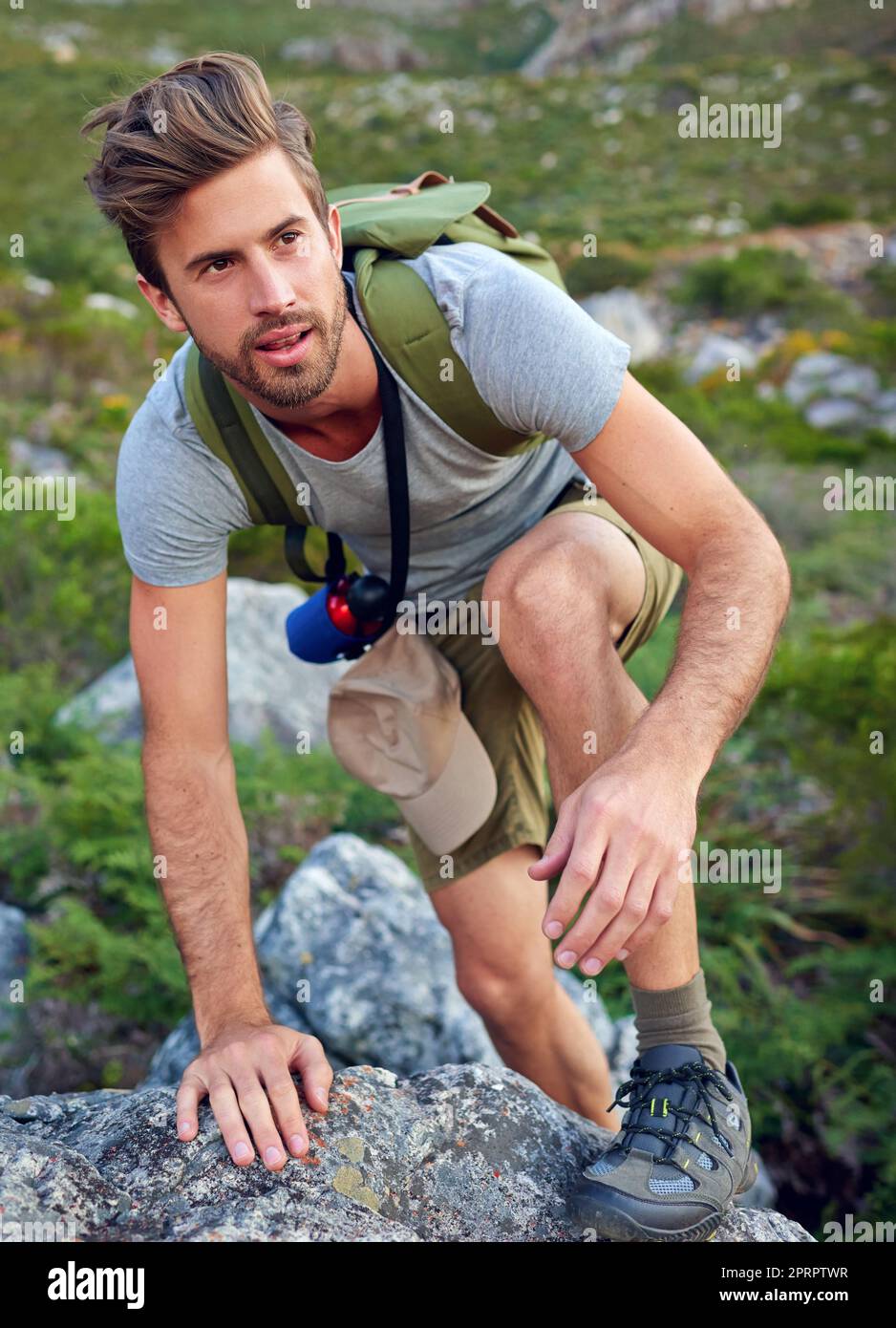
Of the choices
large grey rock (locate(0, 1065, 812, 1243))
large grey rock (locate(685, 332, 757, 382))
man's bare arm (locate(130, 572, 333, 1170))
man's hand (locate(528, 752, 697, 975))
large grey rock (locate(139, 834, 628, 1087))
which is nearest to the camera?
man's hand (locate(528, 752, 697, 975))

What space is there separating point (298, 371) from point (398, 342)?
0.19 meters

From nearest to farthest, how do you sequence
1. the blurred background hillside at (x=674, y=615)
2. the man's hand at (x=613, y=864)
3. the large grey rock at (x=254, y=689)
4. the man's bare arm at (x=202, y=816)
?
1. the man's hand at (x=613, y=864)
2. the man's bare arm at (x=202, y=816)
3. the blurred background hillside at (x=674, y=615)
4. the large grey rock at (x=254, y=689)

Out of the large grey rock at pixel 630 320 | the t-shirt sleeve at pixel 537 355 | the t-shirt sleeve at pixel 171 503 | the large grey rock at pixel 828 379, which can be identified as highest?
the large grey rock at pixel 630 320

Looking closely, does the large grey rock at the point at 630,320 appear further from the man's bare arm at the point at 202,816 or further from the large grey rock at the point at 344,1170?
the large grey rock at the point at 344,1170

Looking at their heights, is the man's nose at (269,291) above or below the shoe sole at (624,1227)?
above

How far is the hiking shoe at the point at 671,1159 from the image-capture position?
181 cm

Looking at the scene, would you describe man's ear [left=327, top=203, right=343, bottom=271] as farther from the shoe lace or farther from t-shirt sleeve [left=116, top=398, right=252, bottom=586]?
the shoe lace

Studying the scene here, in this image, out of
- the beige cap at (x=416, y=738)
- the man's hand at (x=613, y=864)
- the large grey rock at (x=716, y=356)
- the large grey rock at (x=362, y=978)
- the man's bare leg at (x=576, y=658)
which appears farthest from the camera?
the large grey rock at (x=716, y=356)

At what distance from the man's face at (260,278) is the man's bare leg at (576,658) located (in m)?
0.53

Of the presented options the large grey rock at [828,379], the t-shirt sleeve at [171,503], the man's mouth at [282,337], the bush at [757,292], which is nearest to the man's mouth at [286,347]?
the man's mouth at [282,337]

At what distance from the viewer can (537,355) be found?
6.71ft

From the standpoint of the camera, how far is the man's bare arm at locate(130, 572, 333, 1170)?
83.0 inches

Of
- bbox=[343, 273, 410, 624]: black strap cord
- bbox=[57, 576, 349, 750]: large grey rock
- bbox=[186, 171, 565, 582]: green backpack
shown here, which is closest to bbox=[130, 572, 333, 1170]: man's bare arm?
bbox=[186, 171, 565, 582]: green backpack

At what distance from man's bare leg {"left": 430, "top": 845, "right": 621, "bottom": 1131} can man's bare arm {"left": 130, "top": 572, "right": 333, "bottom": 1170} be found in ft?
2.00
